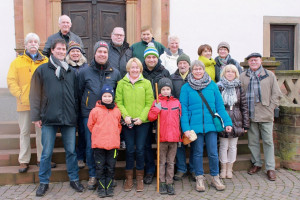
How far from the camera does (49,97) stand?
370 centimetres

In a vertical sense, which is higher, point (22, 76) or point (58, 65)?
point (58, 65)

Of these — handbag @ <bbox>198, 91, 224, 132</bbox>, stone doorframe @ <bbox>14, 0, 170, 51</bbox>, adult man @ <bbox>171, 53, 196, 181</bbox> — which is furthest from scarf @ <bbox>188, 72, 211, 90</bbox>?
stone doorframe @ <bbox>14, 0, 170, 51</bbox>

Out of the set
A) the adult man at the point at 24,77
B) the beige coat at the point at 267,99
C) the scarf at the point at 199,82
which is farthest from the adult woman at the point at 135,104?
the beige coat at the point at 267,99

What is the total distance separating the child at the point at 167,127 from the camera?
3836 mm

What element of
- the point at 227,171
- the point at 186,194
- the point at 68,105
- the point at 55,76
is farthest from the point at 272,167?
the point at 55,76

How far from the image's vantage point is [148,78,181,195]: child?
3.84 metres

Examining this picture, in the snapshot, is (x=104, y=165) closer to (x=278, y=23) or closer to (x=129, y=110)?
(x=129, y=110)

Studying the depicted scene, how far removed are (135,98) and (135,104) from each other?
0.26 ft

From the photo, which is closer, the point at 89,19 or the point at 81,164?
the point at 81,164

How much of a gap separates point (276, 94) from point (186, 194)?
206cm

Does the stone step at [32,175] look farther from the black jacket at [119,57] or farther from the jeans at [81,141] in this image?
the black jacket at [119,57]

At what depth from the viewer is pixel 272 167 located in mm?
4453

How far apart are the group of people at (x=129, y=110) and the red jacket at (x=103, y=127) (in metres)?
0.01

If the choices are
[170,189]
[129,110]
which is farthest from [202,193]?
[129,110]
